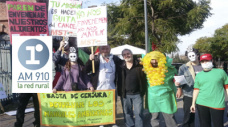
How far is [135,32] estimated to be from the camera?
17891 millimetres

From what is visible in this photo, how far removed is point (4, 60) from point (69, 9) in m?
4.54

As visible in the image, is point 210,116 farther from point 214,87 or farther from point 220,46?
point 220,46

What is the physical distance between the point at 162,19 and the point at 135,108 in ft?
43.6

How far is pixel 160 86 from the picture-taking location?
14.2 ft

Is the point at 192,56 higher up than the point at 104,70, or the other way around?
the point at 192,56

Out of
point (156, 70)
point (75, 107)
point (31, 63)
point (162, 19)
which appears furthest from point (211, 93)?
point (162, 19)

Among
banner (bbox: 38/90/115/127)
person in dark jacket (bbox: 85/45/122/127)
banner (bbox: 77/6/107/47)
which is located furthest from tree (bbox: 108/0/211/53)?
banner (bbox: 38/90/115/127)

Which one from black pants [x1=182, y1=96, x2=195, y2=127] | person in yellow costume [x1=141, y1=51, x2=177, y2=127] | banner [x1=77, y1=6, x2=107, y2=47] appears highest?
banner [x1=77, y1=6, x2=107, y2=47]

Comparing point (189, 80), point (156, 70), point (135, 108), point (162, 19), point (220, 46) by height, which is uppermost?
point (162, 19)

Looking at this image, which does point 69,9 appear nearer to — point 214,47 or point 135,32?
point 135,32

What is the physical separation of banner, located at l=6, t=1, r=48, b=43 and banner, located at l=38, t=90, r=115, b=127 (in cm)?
134

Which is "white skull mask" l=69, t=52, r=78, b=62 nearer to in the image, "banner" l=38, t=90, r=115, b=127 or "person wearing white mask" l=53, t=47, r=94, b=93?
"person wearing white mask" l=53, t=47, r=94, b=93

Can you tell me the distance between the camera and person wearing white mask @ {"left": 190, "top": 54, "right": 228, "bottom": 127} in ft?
12.5
